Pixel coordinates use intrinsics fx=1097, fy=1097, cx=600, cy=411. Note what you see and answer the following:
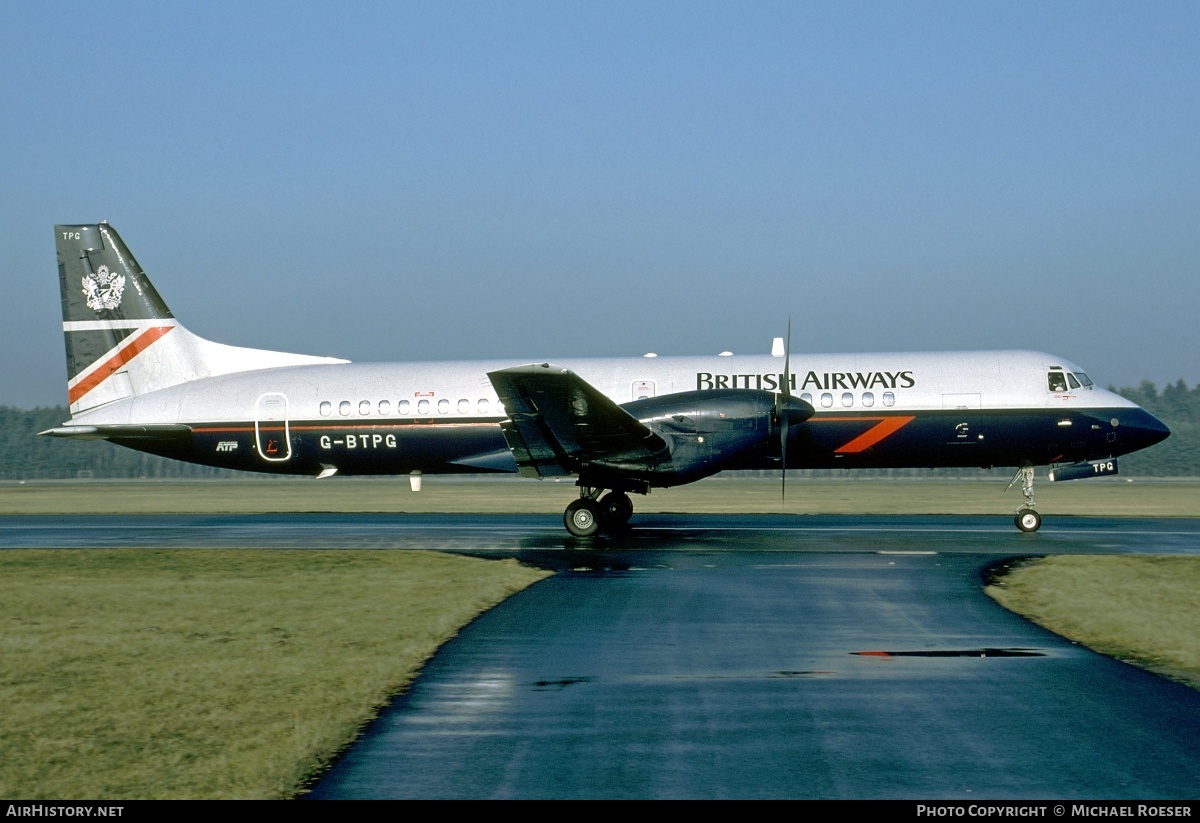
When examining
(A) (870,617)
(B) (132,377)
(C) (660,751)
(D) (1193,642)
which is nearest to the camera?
(C) (660,751)

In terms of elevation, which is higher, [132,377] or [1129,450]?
[132,377]

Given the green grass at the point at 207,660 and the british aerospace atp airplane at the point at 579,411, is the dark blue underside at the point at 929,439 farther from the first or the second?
the green grass at the point at 207,660

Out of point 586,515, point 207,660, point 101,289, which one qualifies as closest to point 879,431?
point 586,515

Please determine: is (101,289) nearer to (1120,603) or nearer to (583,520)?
(583,520)

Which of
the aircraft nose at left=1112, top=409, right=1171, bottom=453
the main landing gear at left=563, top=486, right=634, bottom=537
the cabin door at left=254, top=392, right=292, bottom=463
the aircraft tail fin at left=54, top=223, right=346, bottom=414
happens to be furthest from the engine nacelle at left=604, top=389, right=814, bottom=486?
the aircraft tail fin at left=54, top=223, right=346, bottom=414

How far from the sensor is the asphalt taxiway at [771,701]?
6832 mm

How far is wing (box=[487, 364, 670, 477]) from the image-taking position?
21.5m

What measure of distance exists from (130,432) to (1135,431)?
24737 millimetres

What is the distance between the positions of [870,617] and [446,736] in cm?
705

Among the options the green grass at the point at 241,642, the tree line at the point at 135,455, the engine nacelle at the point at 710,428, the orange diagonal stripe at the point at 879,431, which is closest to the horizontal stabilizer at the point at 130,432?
the green grass at the point at 241,642

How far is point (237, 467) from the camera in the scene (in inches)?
1156

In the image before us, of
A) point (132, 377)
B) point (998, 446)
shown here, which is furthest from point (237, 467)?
point (998, 446)

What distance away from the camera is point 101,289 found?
96.2 ft

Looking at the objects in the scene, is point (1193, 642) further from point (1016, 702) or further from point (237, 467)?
point (237, 467)
